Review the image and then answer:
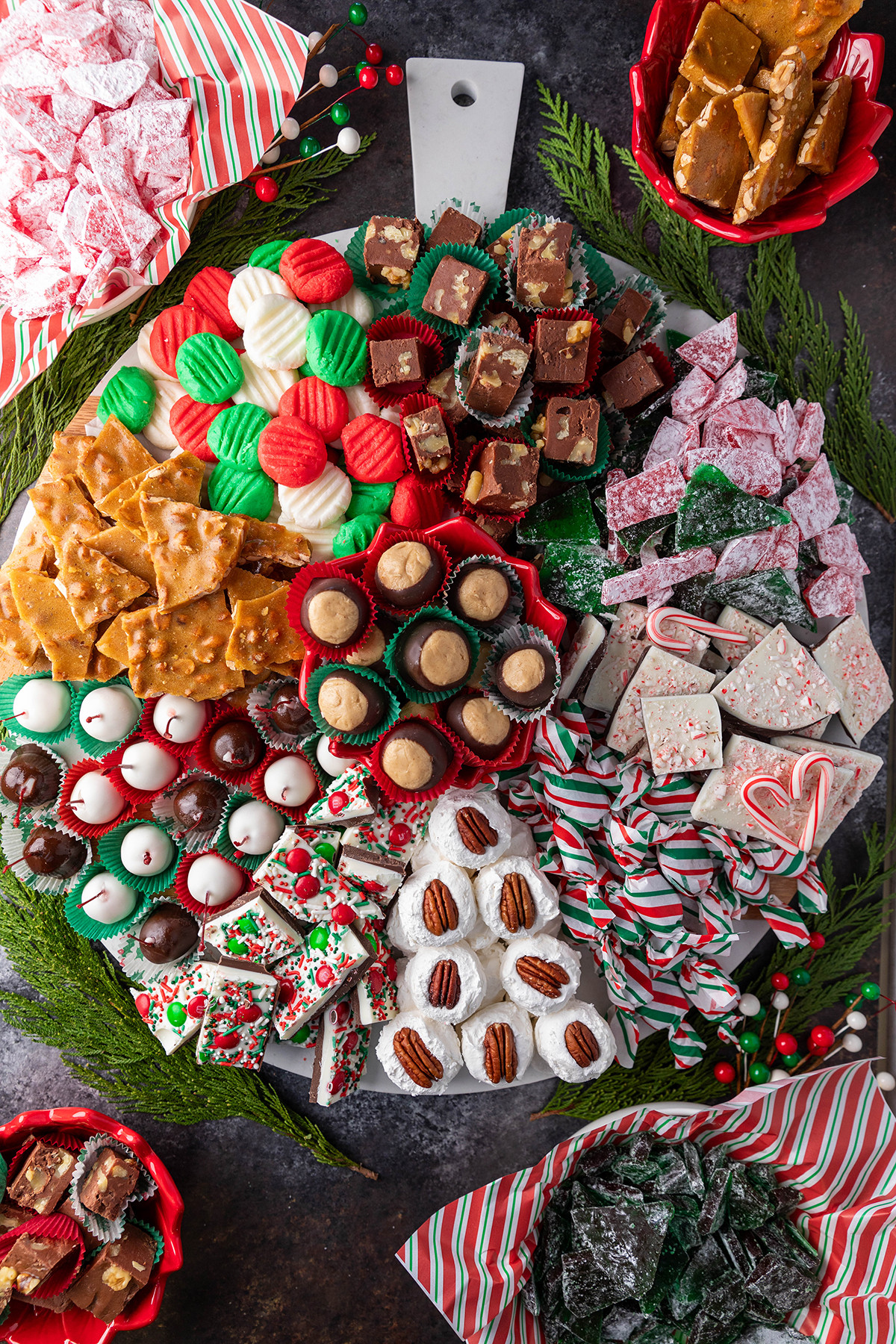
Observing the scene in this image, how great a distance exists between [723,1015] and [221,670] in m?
1.74

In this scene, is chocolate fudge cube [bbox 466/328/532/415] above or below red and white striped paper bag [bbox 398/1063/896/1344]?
above

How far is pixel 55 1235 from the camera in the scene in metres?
2.06

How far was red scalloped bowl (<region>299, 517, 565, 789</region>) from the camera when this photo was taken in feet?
6.37

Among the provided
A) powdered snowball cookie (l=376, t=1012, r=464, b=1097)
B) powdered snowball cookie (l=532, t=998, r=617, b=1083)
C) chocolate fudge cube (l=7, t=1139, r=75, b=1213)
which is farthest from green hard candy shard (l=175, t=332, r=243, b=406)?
chocolate fudge cube (l=7, t=1139, r=75, b=1213)

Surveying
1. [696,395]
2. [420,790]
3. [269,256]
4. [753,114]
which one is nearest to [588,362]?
[696,395]

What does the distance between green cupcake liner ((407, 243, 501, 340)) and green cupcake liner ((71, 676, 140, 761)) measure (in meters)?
1.33

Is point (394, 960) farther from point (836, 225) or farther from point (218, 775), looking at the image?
point (836, 225)

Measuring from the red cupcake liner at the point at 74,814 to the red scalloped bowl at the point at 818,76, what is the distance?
2.24m

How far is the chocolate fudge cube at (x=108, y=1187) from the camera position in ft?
6.74

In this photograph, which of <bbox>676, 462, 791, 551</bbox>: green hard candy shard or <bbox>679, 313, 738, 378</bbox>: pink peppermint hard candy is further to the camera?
<bbox>679, 313, 738, 378</bbox>: pink peppermint hard candy

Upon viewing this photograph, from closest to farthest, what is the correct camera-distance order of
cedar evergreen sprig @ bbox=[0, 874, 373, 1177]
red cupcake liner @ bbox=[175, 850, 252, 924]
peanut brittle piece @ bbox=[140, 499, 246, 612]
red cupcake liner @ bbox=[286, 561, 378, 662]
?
red cupcake liner @ bbox=[286, 561, 378, 662] → peanut brittle piece @ bbox=[140, 499, 246, 612] → red cupcake liner @ bbox=[175, 850, 252, 924] → cedar evergreen sprig @ bbox=[0, 874, 373, 1177]

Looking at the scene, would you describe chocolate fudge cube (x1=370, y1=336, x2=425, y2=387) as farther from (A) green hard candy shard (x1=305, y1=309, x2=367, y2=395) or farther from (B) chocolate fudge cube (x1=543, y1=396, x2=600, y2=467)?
(B) chocolate fudge cube (x1=543, y1=396, x2=600, y2=467)

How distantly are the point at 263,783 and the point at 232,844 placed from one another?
0.20 m

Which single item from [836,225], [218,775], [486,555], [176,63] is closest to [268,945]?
[218,775]
